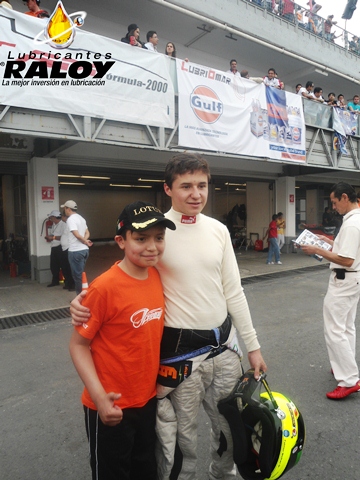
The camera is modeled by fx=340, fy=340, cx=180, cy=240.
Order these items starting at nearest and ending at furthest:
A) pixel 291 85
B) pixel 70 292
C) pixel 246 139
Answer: pixel 70 292 < pixel 246 139 < pixel 291 85

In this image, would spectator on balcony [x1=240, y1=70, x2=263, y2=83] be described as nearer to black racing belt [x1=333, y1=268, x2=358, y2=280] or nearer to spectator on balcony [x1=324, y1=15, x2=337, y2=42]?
spectator on balcony [x1=324, y1=15, x2=337, y2=42]

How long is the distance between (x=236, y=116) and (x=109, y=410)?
7.95 metres

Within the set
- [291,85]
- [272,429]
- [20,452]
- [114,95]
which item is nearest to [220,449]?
[272,429]

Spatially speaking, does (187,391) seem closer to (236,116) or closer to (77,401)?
(77,401)

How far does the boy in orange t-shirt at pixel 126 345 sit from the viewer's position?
5.20 feet

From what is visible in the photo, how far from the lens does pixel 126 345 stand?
1.64 m

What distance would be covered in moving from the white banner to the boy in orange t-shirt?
5.16 m

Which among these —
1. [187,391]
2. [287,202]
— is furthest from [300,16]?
[187,391]

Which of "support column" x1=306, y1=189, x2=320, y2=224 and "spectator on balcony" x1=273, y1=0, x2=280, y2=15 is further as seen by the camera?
"support column" x1=306, y1=189, x2=320, y2=224

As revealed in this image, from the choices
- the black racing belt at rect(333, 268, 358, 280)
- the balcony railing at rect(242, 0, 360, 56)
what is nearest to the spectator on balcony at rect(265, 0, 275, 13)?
the balcony railing at rect(242, 0, 360, 56)

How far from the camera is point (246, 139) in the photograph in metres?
8.59

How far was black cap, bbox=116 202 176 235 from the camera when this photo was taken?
160 centimetres

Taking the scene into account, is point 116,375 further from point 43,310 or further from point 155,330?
point 43,310

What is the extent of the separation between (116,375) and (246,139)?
7.90m
